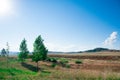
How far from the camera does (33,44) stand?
6438 centimetres

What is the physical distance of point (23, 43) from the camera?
77062 mm

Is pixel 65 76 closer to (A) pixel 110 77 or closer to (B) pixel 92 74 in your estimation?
(B) pixel 92 74

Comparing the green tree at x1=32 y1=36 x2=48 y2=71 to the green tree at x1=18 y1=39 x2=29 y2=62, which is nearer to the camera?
the green tree at x1=32 y1=36 x2=48 y2=71

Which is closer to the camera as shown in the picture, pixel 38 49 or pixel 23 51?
pixel 38 49

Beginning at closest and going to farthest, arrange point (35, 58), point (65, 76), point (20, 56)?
point (65, 76), point (35, 58), point (20, 56)

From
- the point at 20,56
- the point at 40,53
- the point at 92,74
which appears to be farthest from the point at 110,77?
the point at 20,56

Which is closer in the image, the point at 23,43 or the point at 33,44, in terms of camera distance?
the point at 33,44

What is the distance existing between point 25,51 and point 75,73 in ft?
184

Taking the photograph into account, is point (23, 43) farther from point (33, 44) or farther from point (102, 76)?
point (102, 76)

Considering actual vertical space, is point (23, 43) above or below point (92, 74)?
above

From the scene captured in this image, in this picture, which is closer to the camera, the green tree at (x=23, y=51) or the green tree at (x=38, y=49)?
the green tree at (x=38, y=49)

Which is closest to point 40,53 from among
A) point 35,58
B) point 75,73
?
point 35,58

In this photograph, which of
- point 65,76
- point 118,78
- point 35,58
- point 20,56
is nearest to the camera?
point 118,78

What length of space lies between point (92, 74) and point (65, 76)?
307 cm
